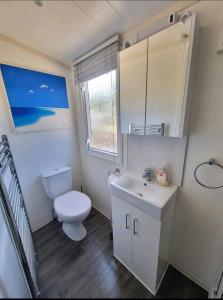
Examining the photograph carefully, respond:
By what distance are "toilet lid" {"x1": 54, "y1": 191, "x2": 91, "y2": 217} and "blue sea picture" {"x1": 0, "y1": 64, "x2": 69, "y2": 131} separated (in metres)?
0.91

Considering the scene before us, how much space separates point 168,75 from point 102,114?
2.96 feet

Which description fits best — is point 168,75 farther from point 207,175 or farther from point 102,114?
point 102,114

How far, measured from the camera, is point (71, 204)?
1.56 meters

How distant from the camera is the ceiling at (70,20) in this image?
2.26 feet

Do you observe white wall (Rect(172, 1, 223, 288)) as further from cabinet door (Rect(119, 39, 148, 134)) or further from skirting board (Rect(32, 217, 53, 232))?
skirting board (Rect(32, 217, 53, 232))

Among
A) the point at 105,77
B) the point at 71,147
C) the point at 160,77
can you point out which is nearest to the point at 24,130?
the point at 71,147

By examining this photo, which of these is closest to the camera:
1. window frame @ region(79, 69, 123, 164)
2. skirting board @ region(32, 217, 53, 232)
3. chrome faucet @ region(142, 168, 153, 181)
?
chrome faucet @ region(142, 168, 153, 181)

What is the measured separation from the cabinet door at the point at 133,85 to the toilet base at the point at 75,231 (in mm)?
A: 1297

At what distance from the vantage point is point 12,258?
628mm

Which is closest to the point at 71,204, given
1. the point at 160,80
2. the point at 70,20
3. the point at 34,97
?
the point at 34,97

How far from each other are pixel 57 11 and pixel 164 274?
2030mm

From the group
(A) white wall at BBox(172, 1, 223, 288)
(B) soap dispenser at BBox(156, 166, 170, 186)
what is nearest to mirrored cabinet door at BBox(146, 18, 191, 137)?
(A) white wall at BBox(172, 1, 223, 288)

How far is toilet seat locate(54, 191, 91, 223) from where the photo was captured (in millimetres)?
1397

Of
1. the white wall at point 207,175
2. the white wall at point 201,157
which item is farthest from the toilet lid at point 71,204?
the white wall at point 207,175
